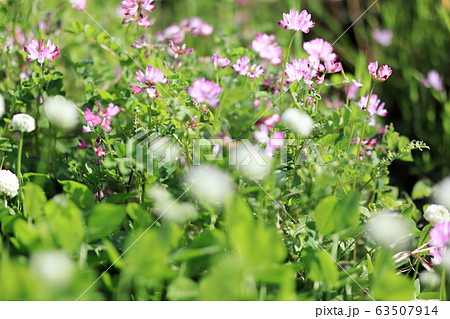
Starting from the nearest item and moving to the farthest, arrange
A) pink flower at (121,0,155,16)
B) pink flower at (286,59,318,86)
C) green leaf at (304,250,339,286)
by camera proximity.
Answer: green leaf at (304,250,339,286)
pink flower at (286,59,318,86)
pink flower at (121,0,155,16)

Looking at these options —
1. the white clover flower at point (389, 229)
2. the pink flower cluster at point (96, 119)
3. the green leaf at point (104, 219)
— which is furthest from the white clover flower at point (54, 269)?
the white clover flower at point (389, 229)

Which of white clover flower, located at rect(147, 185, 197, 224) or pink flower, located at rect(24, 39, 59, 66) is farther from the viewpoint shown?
pink flower, located at rect(24, 39, 59, 66)

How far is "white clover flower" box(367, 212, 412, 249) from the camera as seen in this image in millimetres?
774

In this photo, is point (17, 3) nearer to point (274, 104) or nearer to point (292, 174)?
point (274, 104)

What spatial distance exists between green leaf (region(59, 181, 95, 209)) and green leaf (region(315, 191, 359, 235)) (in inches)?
14.9

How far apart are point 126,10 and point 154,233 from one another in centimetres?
59

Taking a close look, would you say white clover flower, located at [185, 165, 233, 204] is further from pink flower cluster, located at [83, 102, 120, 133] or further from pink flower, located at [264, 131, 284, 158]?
pink flower cluster, located at [83, 102, 120, 133]

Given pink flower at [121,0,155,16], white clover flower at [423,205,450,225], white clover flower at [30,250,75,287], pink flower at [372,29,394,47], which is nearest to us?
white clover flower at [30,250,75,287]

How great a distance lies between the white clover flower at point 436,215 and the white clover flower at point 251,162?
11.0 inches

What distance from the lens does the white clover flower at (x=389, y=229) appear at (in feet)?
2.54

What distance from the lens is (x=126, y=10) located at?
102cm

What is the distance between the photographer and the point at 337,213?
2.43ft

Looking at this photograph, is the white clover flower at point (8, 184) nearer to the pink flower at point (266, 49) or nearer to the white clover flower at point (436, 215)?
the pink flower at point (266, 49)

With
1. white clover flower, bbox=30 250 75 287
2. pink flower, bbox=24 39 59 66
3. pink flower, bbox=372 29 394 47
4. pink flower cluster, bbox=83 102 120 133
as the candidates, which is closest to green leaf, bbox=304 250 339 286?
white clover flower, bbox=30 250 75 287
